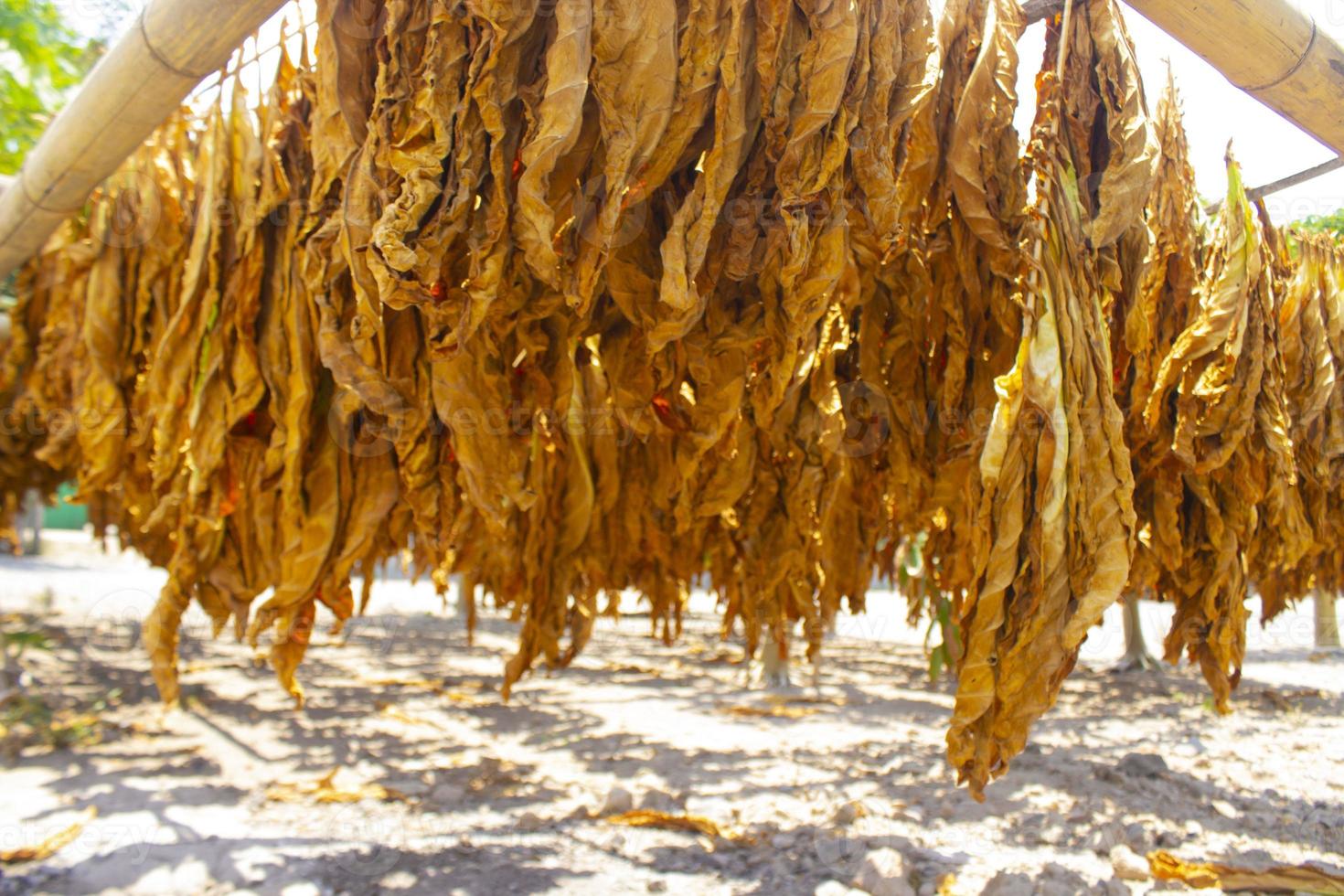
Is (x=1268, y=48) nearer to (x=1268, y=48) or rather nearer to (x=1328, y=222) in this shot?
(x=1268, y=48)

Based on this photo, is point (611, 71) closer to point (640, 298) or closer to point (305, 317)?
point (640, 298)

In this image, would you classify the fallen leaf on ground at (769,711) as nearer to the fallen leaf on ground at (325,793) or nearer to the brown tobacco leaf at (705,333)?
the fallen leaf on ground at (325,793)

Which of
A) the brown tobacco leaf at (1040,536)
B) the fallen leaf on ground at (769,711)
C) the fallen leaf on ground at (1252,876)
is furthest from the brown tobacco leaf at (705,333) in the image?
the fallen leaf on ground at (769,711)

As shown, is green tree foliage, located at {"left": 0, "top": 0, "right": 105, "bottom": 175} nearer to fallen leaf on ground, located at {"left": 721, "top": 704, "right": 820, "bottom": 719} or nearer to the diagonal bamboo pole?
the diagonal bamboo pole

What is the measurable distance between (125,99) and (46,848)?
2.87 m

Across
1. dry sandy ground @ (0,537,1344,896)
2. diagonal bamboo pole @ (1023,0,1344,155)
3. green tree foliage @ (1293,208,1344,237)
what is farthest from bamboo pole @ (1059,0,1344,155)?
dry sandy ground @ (0,537,1344,896)

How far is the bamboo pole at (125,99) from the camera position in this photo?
1429 millimetres

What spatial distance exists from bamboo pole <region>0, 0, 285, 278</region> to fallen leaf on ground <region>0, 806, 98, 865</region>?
2224 mm

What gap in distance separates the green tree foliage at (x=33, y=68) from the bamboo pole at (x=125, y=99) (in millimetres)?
1904

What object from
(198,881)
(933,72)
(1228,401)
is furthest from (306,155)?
(198,881)

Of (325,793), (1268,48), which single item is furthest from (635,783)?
(1268,48)

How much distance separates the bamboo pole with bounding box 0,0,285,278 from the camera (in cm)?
143

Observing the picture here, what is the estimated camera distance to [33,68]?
4.08 m

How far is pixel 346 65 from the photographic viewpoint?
1180 millimetres
